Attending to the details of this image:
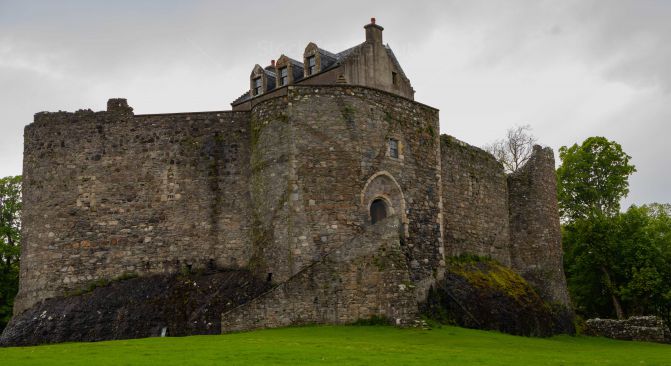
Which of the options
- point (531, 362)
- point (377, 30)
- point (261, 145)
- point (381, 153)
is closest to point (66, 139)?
point (261, 145)

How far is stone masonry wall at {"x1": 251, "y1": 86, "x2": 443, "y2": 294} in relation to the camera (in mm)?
36094

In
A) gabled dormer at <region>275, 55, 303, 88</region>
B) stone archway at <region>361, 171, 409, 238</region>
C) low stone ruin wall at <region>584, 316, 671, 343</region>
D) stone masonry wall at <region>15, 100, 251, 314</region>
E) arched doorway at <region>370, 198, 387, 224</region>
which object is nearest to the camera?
stone archway at <region>361, 171, 409, 238</region>

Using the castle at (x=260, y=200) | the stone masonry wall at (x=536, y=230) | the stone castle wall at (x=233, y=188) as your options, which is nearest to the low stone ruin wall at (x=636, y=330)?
the stone masonry wall at (x=536, y=230)

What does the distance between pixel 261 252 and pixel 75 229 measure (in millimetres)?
8476

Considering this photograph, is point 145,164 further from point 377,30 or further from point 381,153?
point 377,30

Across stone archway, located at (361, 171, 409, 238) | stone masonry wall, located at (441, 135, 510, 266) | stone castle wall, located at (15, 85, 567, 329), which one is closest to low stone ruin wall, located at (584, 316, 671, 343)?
stone masonry wall, located at (441, 135, 510, 266)

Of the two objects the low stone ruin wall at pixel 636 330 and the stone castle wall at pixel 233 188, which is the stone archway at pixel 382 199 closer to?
the stone castle wall at pixel 233 188

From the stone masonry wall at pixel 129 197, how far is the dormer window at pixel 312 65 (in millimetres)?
12553

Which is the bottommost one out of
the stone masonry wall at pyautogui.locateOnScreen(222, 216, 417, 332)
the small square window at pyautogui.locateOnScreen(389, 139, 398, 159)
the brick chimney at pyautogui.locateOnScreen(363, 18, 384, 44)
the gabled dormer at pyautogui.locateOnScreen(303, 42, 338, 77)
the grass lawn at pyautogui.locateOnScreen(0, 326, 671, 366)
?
the grass lawn at pyautogui.locateOnScreen(0, 326, 671, 366)

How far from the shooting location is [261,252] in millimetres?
37125

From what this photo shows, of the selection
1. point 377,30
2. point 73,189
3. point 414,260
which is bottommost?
point 414,260

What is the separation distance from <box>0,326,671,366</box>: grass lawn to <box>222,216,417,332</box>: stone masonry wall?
38.3 inches

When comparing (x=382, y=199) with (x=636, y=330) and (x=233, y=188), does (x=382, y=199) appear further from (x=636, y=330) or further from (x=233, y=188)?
(x=636, y=330)

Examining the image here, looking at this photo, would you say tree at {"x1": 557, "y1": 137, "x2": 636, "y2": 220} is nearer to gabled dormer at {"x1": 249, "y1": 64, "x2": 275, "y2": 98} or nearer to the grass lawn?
gabled dormer at {"x1": 249, "y1": 64, "x2": 275, "y2": 98}
